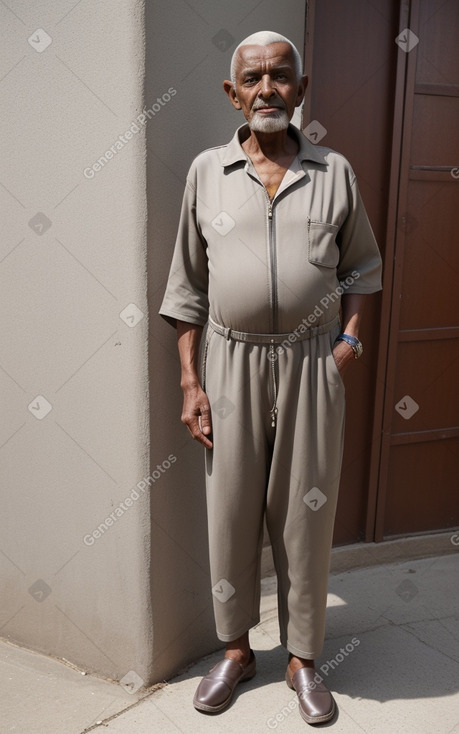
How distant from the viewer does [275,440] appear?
7.30 ft

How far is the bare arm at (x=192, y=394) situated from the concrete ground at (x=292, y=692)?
884 mm

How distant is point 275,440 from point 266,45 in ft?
3.77

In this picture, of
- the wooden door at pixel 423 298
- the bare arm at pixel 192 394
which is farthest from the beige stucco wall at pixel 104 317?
the wooden door at pixel 423 298

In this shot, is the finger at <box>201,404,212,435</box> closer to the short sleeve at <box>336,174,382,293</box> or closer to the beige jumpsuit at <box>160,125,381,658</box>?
the beige jumpsuit at <box>160,125,381,658</box>

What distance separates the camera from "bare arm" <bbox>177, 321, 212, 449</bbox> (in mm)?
2246

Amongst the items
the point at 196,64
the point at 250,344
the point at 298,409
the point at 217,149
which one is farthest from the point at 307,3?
the point at 298,409

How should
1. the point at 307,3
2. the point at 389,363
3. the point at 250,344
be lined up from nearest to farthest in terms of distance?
1. the point at 250,344
2. the point at 307,3
3. the point at 389,363

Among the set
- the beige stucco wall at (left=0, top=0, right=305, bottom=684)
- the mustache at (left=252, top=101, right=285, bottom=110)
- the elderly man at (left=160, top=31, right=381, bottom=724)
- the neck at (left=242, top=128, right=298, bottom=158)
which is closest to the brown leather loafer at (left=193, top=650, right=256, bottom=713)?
the elderly man at (left=160, top=31, right=381, bottom=724)

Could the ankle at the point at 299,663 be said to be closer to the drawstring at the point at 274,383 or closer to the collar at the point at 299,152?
the drawstring at the point at 274,383

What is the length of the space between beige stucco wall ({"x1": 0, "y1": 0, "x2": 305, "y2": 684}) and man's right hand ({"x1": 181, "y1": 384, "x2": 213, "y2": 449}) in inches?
6.1

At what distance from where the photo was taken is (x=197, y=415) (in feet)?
7.42

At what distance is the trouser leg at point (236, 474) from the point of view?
218 cm

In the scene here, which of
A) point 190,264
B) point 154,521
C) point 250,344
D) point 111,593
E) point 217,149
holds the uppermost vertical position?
point 217,149

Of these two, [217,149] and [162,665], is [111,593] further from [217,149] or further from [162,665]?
[217,149]
